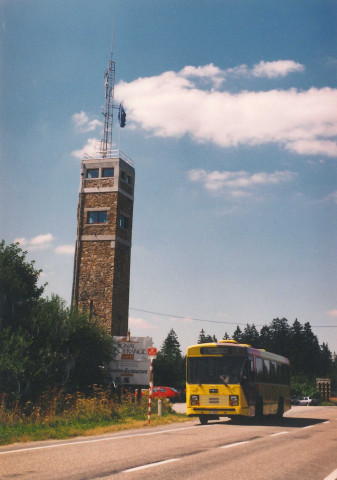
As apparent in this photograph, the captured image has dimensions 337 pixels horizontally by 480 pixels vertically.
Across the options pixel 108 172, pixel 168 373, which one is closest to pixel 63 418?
pixel 108 172

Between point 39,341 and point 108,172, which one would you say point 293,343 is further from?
point 39,341

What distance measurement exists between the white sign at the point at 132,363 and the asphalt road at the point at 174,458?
1455 cm

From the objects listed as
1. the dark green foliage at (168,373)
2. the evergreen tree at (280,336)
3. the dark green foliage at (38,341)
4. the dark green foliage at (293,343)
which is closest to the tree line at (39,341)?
the dark green foliage at (38,341)

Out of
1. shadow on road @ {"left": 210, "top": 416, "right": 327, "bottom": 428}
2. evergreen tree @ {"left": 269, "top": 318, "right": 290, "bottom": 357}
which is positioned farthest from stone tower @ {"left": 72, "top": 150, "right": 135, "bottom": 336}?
evergreen tree @ {"left": 269, "top": 318, "right": 290, "bottom": 357}

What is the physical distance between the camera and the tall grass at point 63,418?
50.5ft

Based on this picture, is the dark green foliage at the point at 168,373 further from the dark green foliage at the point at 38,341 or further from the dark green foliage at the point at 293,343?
the dark green foliage at the point at 293,343

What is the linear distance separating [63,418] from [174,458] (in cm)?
991

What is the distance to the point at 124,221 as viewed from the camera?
49.4 metres

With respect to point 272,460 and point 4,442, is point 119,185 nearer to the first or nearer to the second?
point 4,442

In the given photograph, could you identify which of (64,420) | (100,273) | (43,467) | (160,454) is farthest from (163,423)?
(100,273)

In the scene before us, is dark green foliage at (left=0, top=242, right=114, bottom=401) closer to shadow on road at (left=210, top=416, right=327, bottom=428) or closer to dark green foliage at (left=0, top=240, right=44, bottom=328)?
dark green foliage at (left=0, top=240, right=44, bottom=328)

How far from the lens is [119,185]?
48.9 metres

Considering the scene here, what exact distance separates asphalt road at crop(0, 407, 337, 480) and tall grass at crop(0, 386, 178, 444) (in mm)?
1305

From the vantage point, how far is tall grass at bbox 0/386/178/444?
15.4 m
